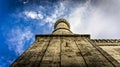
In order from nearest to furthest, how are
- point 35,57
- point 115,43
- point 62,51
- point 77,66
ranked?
point 77,66, point 35,57, point 62,51, point 115,43

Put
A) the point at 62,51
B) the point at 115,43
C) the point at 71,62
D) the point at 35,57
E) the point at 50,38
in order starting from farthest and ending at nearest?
the point at 115,43 → the point at 50,38 → the point at 62,51 → the point at 35,57 → the point at 71,62

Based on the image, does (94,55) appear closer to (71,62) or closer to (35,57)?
(71,62)

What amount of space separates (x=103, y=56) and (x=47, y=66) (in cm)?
222

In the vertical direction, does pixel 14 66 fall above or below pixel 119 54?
above

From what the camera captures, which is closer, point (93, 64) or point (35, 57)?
point (93, 64)

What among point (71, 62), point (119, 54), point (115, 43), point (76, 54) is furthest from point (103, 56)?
point (115, 43)

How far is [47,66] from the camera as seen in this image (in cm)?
587

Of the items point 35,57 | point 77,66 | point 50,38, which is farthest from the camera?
point 50,38

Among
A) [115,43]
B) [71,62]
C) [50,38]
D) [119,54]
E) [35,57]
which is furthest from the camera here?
[115,43]

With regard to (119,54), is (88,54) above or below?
above

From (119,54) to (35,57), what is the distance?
8.36 metres

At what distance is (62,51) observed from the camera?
7719 millimetres

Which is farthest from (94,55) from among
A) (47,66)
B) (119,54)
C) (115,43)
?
(115,43)

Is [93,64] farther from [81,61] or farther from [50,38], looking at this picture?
[50,38]
